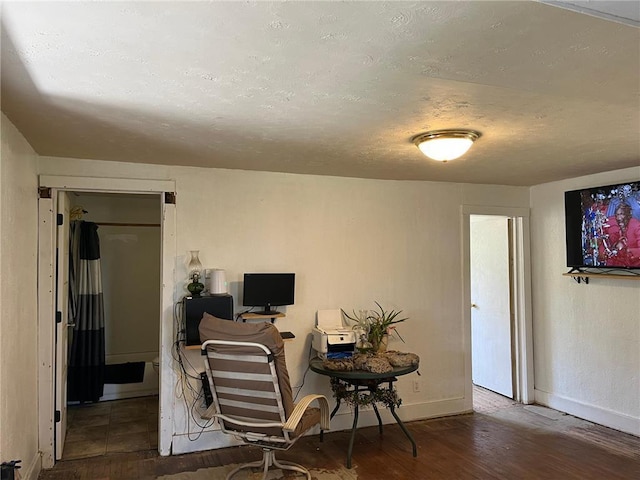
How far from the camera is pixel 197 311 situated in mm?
3404

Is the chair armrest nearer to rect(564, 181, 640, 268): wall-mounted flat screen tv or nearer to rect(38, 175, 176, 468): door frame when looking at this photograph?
rect(38, 175, 176, 468): door frame

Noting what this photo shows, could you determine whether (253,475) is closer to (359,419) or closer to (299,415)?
(299,415)

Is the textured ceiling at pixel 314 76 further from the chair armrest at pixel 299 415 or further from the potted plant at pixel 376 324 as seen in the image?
the chair armrest at pixel 299 415

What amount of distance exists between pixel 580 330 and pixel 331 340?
2476 millimetres

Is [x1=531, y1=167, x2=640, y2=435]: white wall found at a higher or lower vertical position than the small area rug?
higher

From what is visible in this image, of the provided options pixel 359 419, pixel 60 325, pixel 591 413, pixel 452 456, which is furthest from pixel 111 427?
pixel 591 413

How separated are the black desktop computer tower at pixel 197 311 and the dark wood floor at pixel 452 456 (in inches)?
37.7

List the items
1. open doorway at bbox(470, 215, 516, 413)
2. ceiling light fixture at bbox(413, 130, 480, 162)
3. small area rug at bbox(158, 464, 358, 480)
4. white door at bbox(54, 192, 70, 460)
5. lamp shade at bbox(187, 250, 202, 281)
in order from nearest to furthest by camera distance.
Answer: ceiling light fixture at bbox(413, 130, 480, 162), small area rug at bbox(158, 464, 358, 480), white door at bbox(54, 192, 70, 460), lamp shade at bbox(187, 250, 202, 281), open doorway at bbox(470, 215, 516, 413)

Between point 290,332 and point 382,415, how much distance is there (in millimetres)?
1209

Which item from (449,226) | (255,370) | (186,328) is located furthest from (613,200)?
(186,328)

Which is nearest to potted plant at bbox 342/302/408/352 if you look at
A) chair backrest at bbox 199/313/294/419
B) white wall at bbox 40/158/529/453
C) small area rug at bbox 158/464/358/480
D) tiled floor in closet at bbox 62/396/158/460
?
white wall at bbox 40/158/529/453

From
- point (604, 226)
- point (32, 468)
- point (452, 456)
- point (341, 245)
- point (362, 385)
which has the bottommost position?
point (452, 456)

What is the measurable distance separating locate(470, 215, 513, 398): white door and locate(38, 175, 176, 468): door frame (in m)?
3.35

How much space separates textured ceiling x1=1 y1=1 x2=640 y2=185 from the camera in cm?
139
